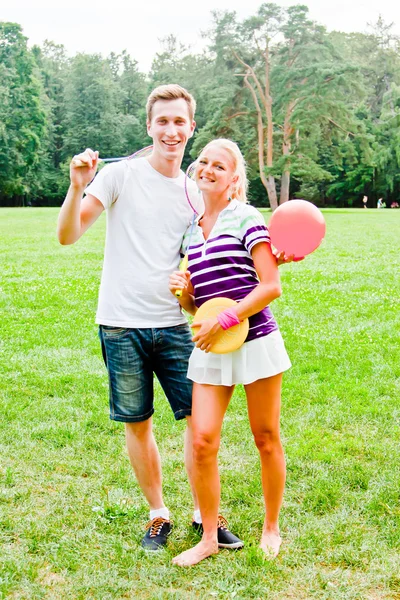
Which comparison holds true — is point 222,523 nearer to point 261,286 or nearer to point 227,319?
point 227,319

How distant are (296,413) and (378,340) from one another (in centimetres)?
233

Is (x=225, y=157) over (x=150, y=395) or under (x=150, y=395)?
over

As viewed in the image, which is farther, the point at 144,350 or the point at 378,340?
the point at 378,340

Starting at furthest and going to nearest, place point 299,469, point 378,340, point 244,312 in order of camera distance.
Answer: point 378,340 → point 299,469 → point 244,312

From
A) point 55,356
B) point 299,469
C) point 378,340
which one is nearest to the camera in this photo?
point 299,469

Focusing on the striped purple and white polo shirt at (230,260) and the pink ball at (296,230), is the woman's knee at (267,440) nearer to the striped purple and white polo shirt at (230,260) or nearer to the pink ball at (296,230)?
the striped purple and white polo shirt at (230,260)

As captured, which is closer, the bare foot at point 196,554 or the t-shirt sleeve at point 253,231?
the t-shirt sleeve at point 253,231

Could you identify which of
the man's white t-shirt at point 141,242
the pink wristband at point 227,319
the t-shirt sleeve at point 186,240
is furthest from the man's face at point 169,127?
the pink wristband at point 227,319

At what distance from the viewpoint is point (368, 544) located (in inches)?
119

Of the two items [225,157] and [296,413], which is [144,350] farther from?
[296,413]

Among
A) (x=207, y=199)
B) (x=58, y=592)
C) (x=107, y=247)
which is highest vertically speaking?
(x=207, y=199)

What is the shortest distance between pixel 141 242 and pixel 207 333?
522 mm

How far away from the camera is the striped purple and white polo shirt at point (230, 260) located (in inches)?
106

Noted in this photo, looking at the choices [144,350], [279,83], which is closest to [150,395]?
[144,350]
